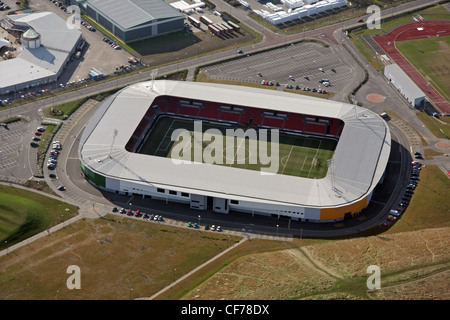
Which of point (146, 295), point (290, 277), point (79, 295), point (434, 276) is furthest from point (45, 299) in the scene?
point (434, 276)

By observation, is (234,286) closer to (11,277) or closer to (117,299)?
(117,299)

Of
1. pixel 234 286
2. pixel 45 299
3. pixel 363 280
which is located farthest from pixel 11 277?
pixel 363 280

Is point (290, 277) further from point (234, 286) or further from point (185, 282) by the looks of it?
point (185, 282)

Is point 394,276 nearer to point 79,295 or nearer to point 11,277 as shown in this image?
point 79,295
